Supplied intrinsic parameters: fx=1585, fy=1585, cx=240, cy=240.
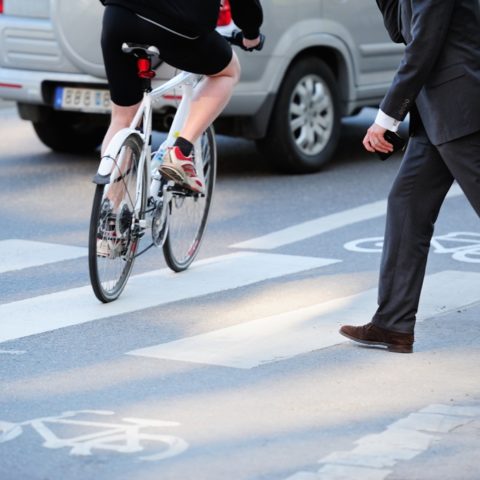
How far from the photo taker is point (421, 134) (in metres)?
6.02

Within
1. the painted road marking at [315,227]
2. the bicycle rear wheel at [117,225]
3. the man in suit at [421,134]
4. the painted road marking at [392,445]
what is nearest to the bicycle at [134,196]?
the bicycle rear wheel at [117,225]

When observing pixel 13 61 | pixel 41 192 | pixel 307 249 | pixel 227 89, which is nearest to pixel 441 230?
pixel 307 249

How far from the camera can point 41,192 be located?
33.4 feet

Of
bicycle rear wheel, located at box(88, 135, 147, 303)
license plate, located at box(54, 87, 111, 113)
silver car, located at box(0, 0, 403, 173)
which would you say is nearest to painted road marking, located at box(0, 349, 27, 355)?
bicycle rear wheel, located at box(88, 135, 147, 303)

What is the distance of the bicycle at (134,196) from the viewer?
6.84m

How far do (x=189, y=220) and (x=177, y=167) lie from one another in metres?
0.78

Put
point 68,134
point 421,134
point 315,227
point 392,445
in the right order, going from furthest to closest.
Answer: point 68,134, point 315,227, point 421,134, point 392,445

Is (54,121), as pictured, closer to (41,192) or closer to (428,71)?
(41,192)

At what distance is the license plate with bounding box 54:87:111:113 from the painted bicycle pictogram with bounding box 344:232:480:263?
2.48m

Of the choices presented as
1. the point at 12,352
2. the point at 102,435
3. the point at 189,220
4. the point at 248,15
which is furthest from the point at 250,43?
the point at 102,435

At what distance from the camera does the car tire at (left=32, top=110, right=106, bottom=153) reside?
1152 centimetres

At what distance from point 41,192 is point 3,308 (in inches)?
129

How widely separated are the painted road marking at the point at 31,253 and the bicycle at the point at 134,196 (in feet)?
2.43

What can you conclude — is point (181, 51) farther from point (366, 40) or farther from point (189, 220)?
point (366, 40)
